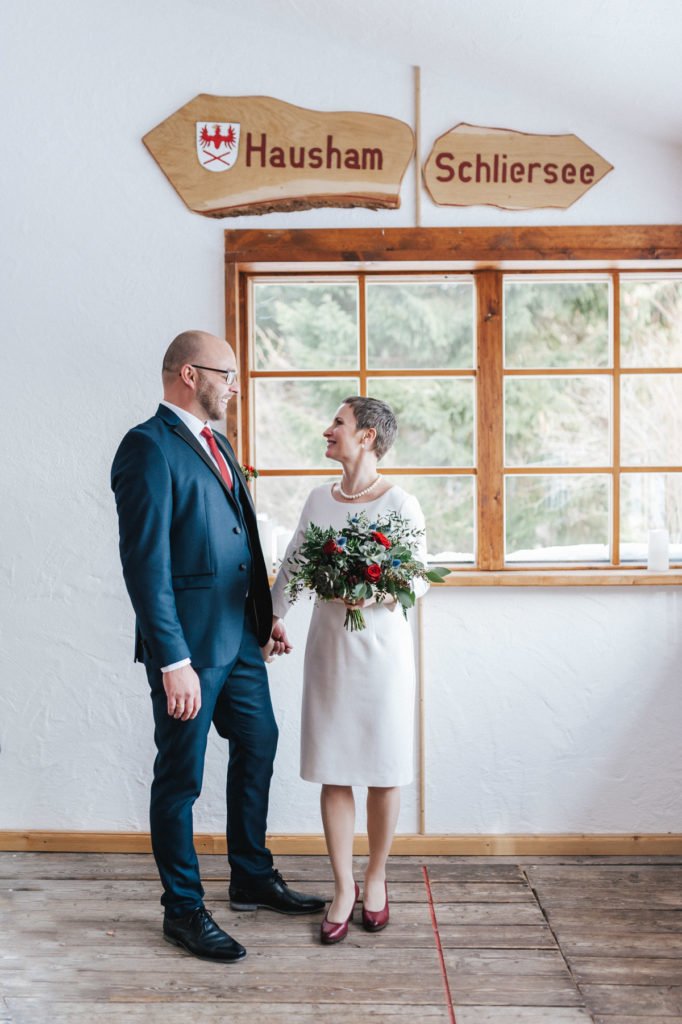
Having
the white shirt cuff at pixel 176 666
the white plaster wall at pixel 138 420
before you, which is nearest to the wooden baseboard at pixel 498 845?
the white plaster wall at pixel 138 420

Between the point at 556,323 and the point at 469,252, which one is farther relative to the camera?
the point at 556,323

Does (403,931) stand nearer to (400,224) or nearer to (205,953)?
A: (205,953)

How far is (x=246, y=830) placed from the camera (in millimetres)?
2959

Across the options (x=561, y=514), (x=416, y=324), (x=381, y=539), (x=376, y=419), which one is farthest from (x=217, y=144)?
(x=561, y=514)

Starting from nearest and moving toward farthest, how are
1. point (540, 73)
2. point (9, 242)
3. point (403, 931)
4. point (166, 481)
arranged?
point (166, 481)
point (403, 931)
point (540, 73)
point (9, 242)

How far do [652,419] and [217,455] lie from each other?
1874 millimetres

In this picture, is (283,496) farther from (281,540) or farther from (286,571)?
(286,571)

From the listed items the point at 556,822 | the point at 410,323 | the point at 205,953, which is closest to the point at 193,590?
the point at 205,953

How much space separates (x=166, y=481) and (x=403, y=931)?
1.62 metres

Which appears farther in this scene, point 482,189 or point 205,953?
point 482,189

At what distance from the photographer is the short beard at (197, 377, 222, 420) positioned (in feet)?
9.02

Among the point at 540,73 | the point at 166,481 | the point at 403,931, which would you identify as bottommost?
the point at 403,931

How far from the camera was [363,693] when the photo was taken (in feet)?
8.99

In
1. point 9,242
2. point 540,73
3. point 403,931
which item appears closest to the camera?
point 403,931
